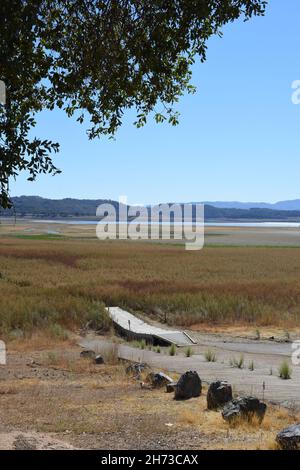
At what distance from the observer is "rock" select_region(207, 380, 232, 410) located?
433 inches

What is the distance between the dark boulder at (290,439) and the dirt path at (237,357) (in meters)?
3.28

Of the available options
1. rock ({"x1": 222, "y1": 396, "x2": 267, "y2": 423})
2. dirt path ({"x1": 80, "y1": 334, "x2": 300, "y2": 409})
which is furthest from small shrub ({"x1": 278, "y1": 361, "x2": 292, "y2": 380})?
rock ({"x1": 222, "y1": 396, "x2": 267, "y2": 423})

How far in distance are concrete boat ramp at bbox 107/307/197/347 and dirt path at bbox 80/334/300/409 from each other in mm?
625

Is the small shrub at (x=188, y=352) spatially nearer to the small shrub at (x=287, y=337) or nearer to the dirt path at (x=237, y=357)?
the dirt path at (x=237, y=357)

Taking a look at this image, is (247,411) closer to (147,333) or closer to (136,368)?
(136,368)

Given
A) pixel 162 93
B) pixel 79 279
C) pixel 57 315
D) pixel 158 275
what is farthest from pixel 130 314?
pixel 162 93

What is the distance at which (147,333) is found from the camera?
805 inches

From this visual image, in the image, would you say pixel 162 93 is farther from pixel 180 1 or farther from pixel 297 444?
pixel 297 444

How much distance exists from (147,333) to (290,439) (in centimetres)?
1273

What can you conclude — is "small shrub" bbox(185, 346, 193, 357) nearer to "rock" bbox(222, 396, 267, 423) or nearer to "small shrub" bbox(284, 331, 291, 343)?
"small shrub" bbox(284, 331, 291, 343)

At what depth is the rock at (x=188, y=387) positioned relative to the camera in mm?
11977

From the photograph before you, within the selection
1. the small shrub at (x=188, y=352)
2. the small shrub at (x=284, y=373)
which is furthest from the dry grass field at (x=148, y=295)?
the small shrub at (x=284, y=373)
